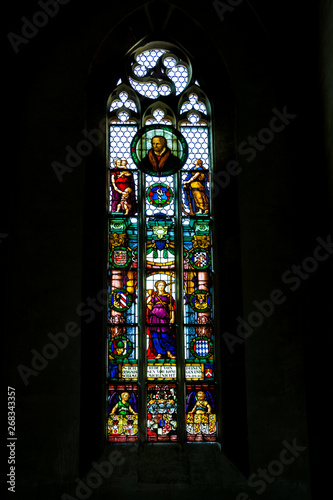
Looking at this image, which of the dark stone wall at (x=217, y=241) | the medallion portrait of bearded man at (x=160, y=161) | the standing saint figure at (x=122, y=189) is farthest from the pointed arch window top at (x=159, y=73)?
the standing saint figure at (x=122, y=189)

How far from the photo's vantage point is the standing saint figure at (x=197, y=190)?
8234mm

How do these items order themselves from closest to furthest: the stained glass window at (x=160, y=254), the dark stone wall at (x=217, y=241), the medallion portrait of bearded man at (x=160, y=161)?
the dark stone wall at (x=217, y=241)
the stained glass window at (x=160, y=254)
the medallion portrait of bearded man at (x=160, y=161)

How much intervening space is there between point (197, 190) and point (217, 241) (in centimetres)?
72

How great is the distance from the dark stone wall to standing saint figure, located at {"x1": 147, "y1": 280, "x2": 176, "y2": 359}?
0.58 m

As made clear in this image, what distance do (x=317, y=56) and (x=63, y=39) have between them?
3.04 m

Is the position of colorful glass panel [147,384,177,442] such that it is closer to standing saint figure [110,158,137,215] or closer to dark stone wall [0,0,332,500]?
dark stone wall [0,0,332,500]

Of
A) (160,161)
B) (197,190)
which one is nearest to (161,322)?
(197,190)

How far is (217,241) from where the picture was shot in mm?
8023

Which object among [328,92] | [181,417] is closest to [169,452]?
[181,417]

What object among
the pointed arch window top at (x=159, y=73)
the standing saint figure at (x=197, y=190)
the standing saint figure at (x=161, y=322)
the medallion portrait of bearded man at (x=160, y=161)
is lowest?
the standing saint figure at (x=161, y=322)

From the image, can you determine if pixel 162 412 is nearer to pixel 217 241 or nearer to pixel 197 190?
pixel 217 241

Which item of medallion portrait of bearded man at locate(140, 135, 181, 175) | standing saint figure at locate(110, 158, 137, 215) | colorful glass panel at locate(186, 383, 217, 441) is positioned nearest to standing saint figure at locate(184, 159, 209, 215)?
medallion portrait of bearded man at locate(140, 135, 181, 175)

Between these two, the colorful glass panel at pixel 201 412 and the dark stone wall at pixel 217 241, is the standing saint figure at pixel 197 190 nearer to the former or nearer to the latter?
the dark stone wall at pixel 217 241

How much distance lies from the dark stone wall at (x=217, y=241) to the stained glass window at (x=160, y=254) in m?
0.21
